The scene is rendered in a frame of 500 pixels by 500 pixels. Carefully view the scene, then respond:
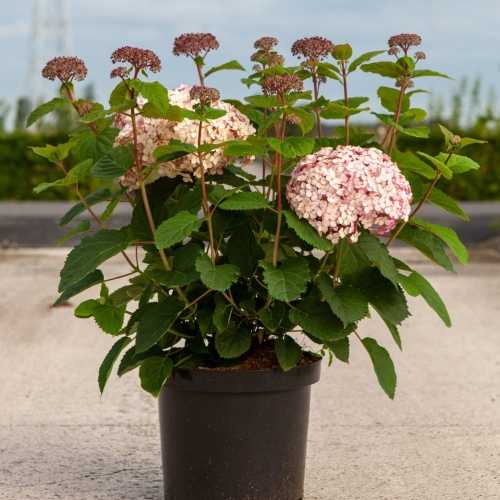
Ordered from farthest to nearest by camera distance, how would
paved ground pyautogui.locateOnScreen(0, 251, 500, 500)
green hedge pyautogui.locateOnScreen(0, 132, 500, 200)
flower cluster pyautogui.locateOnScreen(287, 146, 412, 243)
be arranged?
green hedge pyautogui.locateOnScreen(0, 132, 500, 200) < paved ground pyautogui.locateOnScreen(0, 251, 500, 500) < flower cluster pyautogui.locateOnScreen(287, 146, 412, 243)

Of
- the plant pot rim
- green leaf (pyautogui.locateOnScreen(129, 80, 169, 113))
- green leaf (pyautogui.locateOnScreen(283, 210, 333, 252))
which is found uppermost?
green leaf (pyautogui.locateOnScreen(129, 80, 169, 113))

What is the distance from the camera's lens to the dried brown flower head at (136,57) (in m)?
2.44

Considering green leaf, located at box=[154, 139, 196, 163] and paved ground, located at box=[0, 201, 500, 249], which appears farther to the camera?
paved ground, located at box=[0, 201, 500, 249]

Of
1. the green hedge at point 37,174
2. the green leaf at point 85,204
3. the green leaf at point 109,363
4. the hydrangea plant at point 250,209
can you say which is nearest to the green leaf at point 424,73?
the hydrangea plant at point 250,209

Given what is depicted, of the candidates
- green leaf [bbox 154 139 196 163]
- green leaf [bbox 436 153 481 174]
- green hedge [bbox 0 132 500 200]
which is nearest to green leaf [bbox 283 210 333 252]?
green leaf [bbox 154 139 196 163]

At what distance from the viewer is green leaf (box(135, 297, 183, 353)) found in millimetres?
2580

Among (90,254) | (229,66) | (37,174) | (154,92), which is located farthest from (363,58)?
(37,174)

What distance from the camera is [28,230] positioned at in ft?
33.3

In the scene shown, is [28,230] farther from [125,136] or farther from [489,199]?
[125,136]

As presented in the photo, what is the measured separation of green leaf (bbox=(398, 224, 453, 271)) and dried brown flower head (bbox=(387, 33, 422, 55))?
528 millimetres

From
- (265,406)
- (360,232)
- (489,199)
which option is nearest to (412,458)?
(265,406)

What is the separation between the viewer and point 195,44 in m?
2.48

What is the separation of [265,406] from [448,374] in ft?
6.96

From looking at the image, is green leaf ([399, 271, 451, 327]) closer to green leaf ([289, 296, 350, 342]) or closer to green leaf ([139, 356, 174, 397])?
green leaf ([289, 296, 350, 342])
